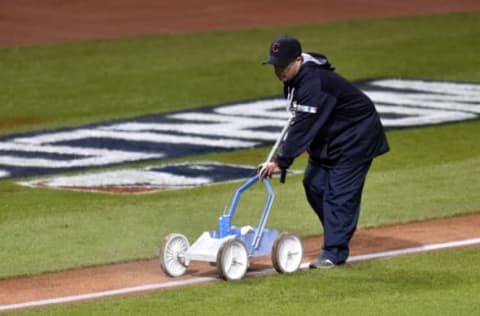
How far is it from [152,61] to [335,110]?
14.8m

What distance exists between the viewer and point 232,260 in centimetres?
1120

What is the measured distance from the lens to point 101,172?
17438 millimetres

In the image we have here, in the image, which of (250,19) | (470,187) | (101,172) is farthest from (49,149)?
(250,19)

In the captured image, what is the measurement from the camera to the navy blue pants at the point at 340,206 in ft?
38.2

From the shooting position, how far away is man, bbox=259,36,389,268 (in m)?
11.3

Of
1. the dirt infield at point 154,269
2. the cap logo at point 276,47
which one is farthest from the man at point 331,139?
the dirt infield at point 154,269

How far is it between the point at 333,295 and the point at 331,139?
61.1 inches

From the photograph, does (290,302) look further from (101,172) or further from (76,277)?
(101,172)

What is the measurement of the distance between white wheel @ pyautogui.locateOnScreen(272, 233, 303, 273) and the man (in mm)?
203

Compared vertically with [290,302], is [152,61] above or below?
above

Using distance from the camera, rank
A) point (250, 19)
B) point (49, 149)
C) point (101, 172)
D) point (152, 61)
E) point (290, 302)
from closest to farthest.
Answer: point (290, 302) < point (101, 172) < point (49, 149) < point (152, 61) < point (250, 19)

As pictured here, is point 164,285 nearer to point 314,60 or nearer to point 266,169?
point 266,169

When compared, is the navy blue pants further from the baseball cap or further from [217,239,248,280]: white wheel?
the baseball cap

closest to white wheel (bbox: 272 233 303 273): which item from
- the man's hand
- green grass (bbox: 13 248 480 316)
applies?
green grass (bbox: 13 248 480 316)
